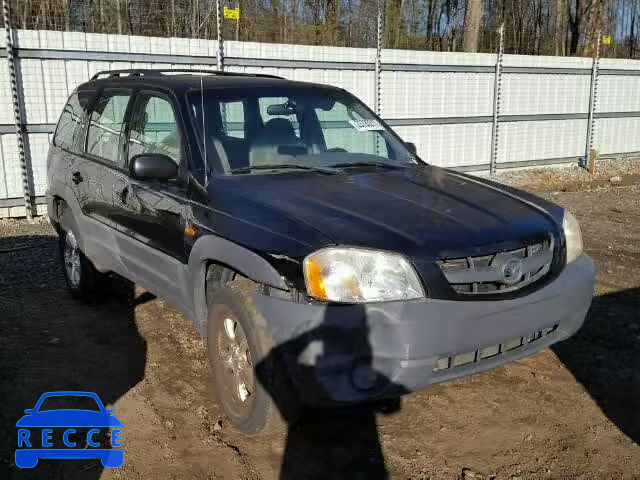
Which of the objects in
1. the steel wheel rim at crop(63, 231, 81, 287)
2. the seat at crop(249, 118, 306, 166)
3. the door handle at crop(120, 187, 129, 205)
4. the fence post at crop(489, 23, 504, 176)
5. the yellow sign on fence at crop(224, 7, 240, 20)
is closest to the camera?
the seat at crop(249, 118, 306, 166)

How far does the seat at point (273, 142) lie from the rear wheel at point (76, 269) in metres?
2.20

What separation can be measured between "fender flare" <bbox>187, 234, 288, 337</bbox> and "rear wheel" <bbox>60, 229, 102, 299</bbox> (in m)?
2.10

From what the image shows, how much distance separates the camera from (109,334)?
4957 mm

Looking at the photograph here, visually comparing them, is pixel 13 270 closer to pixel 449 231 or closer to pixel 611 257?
pixel 449 231

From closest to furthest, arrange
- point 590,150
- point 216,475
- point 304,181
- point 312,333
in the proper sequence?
1. point 312,333
2. point 216,475
3. point 304,181
4. point 590,150

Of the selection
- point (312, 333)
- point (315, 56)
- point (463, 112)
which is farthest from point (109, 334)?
point (463, 112)

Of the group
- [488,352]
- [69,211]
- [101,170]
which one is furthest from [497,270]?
[69,211]

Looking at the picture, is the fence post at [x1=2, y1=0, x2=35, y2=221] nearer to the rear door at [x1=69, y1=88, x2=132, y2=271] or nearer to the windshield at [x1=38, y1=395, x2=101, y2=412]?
the rear door at [x1=69, y1=88, x2=132, y2=271]

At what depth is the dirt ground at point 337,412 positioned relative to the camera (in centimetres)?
317

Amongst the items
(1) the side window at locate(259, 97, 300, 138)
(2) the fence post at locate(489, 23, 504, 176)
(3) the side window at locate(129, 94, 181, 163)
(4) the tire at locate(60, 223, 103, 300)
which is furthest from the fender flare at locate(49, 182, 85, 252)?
(2) the fence post at locate(489, 23, 504, 176)

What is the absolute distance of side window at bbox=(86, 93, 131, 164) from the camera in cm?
468

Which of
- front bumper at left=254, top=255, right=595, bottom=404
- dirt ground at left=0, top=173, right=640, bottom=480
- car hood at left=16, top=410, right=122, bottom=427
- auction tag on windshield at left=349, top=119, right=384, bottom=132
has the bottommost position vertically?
dirt ground at left=0, top=173, right=640, bottom=480

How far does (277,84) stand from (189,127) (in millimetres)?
889

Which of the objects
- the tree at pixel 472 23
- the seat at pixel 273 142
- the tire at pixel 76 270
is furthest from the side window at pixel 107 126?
the tree at pixel 472 23
